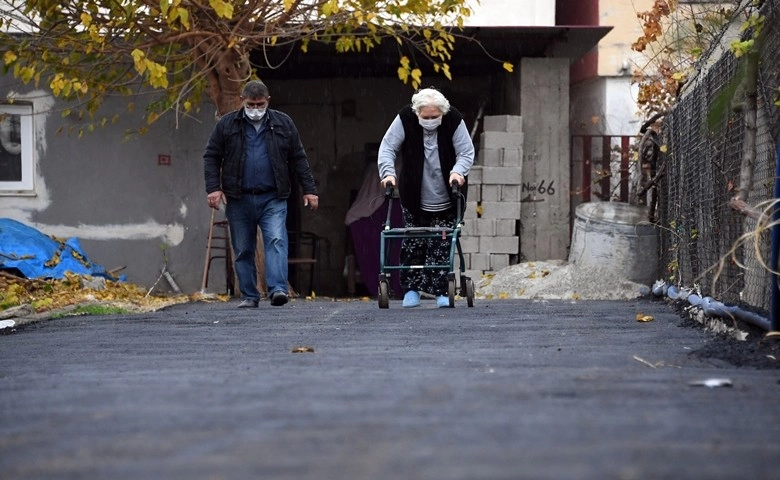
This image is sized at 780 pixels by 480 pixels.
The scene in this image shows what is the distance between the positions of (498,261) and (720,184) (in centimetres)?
736

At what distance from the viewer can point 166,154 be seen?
15.6m

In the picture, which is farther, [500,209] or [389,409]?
[500,209]

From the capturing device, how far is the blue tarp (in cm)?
1352

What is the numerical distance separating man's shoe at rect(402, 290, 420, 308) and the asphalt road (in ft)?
8.98

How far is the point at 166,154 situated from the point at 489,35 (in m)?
4.37

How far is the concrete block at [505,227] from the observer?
1543 cm

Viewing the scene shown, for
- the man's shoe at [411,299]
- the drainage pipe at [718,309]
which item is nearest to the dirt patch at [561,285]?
the drainage pipe at [718,309]

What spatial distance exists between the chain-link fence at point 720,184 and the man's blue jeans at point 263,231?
3331 millimetres

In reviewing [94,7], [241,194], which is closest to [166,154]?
[94,7]

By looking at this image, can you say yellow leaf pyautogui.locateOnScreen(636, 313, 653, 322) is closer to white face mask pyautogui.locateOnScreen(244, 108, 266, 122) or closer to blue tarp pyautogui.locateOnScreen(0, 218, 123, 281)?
white face mask pyautogui.locateOnScreen(244, 108, 266, 122)

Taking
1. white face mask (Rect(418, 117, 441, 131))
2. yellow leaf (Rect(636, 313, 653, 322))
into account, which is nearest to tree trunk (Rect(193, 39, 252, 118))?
white face mask (Rect(418, 117, 441, 131))

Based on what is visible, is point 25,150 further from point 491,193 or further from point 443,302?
point 443,302

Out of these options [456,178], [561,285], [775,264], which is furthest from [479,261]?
[775,264]

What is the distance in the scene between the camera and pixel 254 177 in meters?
10.1
